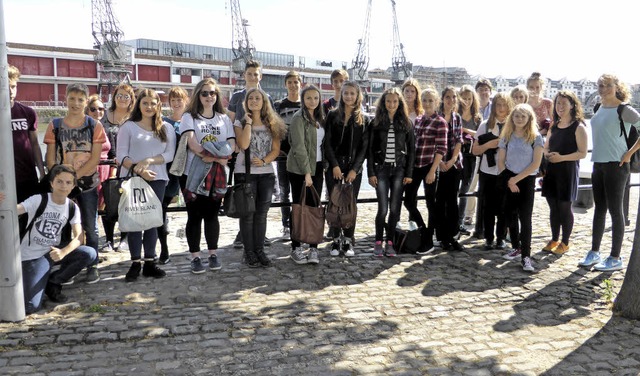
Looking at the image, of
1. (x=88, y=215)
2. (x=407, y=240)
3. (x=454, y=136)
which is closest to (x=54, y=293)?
(x=88, y=215)

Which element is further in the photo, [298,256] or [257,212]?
[298,256]

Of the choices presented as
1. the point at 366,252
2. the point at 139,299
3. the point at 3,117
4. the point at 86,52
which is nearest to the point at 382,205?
the point at 366,252

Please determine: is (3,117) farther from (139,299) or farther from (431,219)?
(431,219)

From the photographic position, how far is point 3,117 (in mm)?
3883

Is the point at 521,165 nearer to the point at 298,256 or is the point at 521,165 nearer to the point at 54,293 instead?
the point at 298,256

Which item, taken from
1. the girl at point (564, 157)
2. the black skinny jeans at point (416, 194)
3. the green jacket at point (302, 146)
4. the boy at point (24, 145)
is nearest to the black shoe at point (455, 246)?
the black skinny jeans at point (416, 194)

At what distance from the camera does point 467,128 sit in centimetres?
689

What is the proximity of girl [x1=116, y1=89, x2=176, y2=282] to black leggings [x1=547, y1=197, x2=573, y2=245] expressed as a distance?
414 cm

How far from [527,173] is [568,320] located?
5.87 feet

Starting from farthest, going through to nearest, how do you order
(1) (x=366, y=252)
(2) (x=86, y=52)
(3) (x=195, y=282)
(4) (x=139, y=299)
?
(2) (x=86, y=52) → (1) (x=366, y=252) → (3) (x=195, y=282) → (4) (x=139, y=299)

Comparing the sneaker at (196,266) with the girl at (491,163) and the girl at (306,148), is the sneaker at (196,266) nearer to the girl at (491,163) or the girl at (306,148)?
the girl at (306,148)

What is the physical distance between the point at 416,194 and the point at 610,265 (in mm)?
2057

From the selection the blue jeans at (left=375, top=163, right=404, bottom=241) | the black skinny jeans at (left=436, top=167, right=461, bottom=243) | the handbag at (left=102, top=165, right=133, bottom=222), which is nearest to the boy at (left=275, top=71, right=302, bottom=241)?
the blue jeans at (left=375, top=163, right=404, bottom=241)

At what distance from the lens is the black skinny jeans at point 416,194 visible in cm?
602
